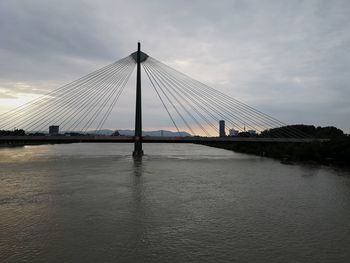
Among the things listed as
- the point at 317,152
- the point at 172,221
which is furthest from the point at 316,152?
the point at 172,221

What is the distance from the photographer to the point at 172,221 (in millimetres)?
8906

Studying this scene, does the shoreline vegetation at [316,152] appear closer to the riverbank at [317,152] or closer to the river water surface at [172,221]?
the riverbank at [317,152]

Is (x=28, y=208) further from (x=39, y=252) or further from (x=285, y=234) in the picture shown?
(x=285, y=234)

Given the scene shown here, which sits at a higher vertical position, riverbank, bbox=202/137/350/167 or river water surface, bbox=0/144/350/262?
riverbank, bbox=202/137/350/167

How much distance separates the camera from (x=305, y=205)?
11.2m

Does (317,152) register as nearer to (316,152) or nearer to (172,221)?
(316,152)

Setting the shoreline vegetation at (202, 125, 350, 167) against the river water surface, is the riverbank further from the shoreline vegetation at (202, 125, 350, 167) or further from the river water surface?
the river water surface

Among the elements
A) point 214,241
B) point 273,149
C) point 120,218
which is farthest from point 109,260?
point 273,149

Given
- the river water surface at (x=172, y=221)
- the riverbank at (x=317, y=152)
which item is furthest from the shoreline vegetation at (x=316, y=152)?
the river water surface at (x=172, y=221)

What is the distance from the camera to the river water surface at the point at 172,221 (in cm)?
670

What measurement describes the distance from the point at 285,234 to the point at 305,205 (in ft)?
12.1

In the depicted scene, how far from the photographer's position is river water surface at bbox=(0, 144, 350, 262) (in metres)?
6.70

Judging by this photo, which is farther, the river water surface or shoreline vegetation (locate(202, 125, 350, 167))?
shoreline vegetation (locate(202, 125, 350, 167))

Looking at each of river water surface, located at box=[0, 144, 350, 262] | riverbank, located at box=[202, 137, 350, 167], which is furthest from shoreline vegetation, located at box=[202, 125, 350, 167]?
river water surface, located at box=[0, 144, 350, 262]
